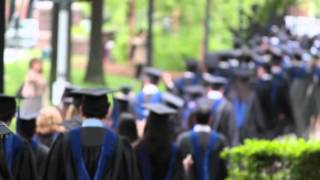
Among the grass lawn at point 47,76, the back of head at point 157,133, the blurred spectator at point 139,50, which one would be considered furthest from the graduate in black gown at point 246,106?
the blurred spectator at point 139,50

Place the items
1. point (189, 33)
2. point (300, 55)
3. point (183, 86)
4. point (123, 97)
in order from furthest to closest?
point (189, 33)
point (300, 55)
point (183, 86)
point (123, 97)

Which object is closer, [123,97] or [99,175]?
[99,175]

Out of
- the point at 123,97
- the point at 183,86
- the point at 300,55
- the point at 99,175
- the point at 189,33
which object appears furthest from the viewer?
the point at 189,33

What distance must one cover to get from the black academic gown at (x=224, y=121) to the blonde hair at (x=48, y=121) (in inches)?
154

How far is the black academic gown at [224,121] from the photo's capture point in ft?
Result: 47.9

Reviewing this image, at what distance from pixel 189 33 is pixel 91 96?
80.4 ft

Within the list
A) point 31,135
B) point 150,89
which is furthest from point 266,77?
point 31,135

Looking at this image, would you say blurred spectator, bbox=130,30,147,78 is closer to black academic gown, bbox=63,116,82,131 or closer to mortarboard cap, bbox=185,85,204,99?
mortarboard cap, bbox=185,85,204,99

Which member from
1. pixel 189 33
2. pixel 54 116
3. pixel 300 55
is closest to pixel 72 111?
pixel 54 116

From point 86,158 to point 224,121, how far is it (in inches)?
214

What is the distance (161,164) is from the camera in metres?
10.5

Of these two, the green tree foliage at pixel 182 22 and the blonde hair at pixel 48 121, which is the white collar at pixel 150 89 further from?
the green tree foliage at pixel 182 22

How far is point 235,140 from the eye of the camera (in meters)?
14.9

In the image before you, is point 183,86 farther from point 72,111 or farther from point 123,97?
point 72,111
